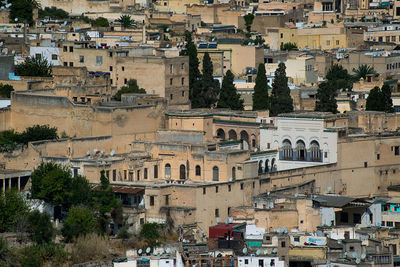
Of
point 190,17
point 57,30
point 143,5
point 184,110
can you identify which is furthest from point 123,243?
point 143,5

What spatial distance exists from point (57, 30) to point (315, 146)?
81.0 ft

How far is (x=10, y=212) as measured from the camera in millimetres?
62062

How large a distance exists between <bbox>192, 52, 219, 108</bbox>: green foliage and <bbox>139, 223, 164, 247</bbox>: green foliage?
18.6 m

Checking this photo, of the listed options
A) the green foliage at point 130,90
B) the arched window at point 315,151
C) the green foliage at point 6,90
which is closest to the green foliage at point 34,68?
the green foliage at point 6,90

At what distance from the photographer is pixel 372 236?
63.0 metres

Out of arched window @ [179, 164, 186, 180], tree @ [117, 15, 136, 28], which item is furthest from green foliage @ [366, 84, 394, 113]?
tree @ [117, 15, 136, 28]

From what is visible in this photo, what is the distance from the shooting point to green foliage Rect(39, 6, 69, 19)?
343 ft

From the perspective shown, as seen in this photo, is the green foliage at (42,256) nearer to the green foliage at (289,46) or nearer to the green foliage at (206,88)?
the green foliage at (206,88)

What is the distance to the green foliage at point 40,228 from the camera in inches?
2415

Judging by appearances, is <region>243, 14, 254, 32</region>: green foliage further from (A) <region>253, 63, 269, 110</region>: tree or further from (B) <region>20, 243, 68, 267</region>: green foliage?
(B) <region>20, 243, 68, 267</region>: green foliage

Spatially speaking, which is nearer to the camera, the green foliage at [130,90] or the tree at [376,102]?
the green foliage at [130,90]

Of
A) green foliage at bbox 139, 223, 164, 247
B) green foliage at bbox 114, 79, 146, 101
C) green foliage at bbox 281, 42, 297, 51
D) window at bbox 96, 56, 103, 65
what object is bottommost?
green foliage at bbox 139, 223, 164, 247

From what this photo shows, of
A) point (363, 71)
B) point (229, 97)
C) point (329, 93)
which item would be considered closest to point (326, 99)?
point (329, 93)

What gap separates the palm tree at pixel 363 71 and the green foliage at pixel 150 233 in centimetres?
2867
